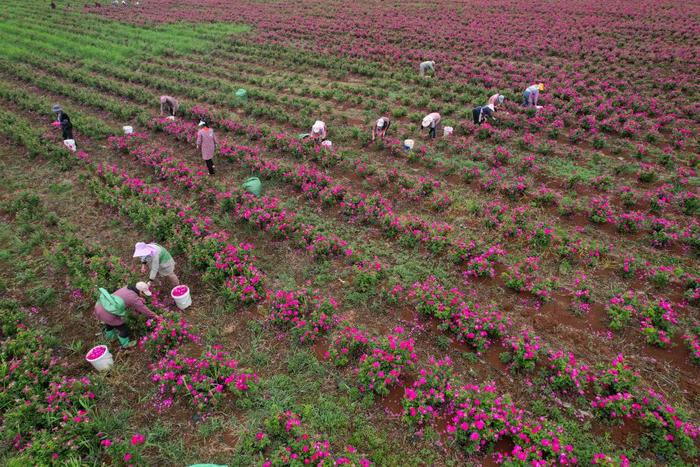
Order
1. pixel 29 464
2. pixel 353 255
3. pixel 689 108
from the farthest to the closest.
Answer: pixel 689 108
pixel 353 255
pixel 29 464

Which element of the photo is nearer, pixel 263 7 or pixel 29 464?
pixel 29 464

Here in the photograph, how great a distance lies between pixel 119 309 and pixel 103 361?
88 cm

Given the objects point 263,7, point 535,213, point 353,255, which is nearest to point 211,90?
point 353,255

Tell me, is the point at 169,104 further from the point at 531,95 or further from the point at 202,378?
the point at 531,95

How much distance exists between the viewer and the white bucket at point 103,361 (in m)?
5.82

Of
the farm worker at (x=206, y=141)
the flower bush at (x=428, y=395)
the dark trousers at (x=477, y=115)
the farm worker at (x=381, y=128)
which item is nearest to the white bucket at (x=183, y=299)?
the flower bush at (x=428, y=395)

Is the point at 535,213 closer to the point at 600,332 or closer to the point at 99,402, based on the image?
the point at 600,332

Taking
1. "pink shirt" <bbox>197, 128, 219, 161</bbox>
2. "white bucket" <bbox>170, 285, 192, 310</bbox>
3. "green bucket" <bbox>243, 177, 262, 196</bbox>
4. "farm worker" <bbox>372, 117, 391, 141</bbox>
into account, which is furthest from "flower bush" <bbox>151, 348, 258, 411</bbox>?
"farm worker" <bbox>372, 117, 391, 141</bbox>

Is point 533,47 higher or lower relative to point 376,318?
higher

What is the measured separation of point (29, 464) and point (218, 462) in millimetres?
2273

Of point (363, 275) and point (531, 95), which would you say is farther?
point (531, 95)

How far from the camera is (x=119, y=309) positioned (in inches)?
231

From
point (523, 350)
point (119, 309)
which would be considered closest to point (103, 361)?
point (119, 309)

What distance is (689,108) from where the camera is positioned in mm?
13578
